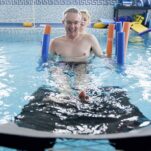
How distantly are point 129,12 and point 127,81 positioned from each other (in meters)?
5.46

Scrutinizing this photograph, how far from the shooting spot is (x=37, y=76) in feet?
14.6

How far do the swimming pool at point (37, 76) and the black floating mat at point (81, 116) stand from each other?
0.19 metres

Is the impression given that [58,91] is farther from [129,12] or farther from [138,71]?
[129,12]


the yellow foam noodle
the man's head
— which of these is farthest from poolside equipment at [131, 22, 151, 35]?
the man's head

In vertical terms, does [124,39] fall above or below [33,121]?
above

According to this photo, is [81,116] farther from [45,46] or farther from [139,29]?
[139,29]

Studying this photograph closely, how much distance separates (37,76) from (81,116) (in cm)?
184

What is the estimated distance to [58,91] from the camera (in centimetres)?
347

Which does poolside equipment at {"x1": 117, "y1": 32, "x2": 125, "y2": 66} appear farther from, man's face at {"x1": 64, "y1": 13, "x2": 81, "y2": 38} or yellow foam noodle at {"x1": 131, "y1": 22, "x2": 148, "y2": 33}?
yellow foam noodle at {"x1": 131, "y1": 22, "x2": 148, "y2": 33}

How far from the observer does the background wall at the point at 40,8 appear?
9.32 m

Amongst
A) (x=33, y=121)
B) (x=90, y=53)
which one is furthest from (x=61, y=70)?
(x=33, y=121)

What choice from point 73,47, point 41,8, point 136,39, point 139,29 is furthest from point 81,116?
point 41,8

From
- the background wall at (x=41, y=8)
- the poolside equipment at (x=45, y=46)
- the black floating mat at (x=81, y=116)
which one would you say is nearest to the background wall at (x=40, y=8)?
the background wall at (x=41, y=8)

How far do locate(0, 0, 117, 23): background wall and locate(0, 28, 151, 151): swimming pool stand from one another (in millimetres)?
3014
